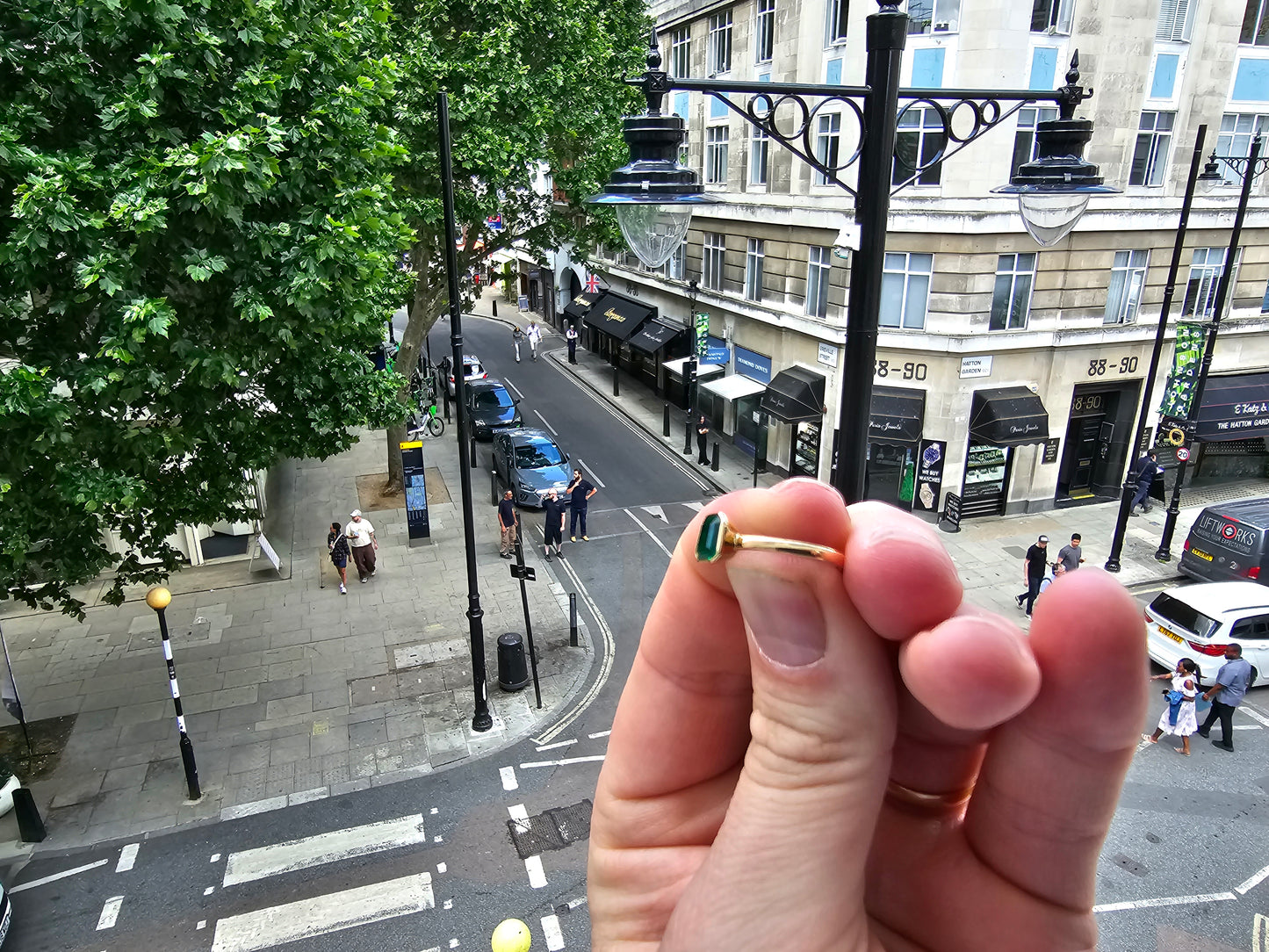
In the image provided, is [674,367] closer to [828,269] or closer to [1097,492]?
[828,269]

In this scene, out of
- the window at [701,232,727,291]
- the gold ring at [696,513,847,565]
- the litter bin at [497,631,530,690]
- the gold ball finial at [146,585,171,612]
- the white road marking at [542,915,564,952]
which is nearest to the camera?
the gold ring at [696,513,847,565]

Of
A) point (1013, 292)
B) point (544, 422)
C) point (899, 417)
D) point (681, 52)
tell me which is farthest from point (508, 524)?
point (681, 52)

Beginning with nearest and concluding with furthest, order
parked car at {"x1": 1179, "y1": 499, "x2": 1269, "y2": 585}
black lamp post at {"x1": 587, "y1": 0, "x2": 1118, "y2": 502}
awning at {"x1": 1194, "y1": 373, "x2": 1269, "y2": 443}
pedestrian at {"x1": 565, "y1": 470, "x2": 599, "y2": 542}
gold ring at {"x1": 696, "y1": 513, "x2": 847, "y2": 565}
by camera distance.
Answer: gold ring at {"x1": 696, "y1": 513, "x2": 847, "y2": 565} → black lamp post at {"x1": 587, "y1": 0, "x2": 1118, "y2": 502} → parked car at {"x1": 1179, "y1": 499, "x2": 1269, "y2": 585} → pedestrian at {"x1": 565, "y1": 470, "x2": 599, "y2": 542} → awning at {"x1": 1194, "y1": 373, "x2": 1269, "y2": 443}

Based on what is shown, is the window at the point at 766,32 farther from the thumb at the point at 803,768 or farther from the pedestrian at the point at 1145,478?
the thumb at the point at 803,768

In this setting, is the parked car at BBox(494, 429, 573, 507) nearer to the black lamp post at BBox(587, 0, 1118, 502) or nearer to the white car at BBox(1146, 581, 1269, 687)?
the white car at BBox(1146, 581, 1269, 687)

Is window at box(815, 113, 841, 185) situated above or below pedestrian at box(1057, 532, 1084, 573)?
above

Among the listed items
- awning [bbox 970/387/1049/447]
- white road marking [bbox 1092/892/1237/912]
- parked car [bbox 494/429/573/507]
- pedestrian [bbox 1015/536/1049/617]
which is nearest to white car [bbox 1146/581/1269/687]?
pedestrian [bbox 1015/536/1049/617]

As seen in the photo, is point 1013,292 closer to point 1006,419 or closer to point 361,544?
point 1006,419
